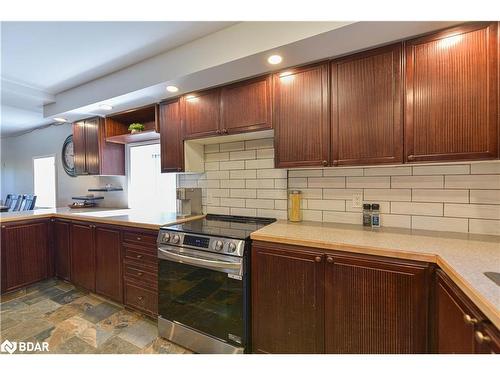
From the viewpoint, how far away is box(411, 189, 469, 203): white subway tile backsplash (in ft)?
4.78

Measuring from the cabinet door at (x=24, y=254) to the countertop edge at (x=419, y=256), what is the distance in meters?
2.85

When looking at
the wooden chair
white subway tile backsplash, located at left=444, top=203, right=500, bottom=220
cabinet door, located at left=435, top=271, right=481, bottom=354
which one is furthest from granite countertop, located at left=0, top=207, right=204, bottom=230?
white subway tile backsplash, located at left=444, top=203, right=500, bottom=220

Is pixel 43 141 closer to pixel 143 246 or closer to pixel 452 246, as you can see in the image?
pixel 143 246

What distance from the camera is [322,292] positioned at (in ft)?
4.28

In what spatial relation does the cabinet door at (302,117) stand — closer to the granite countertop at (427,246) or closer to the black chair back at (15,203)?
the granite countertop at (427,246)

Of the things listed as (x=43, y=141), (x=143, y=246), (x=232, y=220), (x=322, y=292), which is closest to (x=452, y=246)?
A: (x=322, y=292)

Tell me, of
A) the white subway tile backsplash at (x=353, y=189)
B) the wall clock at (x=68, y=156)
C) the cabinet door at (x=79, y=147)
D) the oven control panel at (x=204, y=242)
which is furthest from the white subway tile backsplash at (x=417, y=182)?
the wall clock at (x=68, y=156)

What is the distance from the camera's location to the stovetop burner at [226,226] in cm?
160

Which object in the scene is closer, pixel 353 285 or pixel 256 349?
pixel 353 285

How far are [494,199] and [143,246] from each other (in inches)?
104

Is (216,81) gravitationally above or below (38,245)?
above

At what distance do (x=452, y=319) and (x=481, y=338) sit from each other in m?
0.21

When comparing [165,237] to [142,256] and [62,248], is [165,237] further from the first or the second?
[62,248]

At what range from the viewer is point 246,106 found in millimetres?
1843
